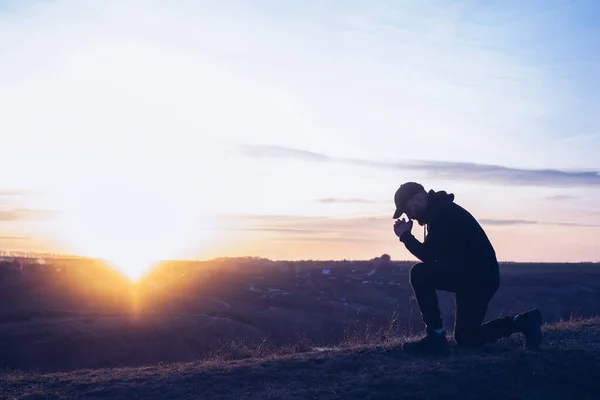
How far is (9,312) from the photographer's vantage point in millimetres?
38656

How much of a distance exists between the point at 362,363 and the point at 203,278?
54.5 m

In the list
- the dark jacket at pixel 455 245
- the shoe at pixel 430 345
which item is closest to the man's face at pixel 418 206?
the dark jacket at pixel 455 245

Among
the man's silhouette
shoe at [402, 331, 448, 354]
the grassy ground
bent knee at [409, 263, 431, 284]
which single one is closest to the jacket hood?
the man's silhouette

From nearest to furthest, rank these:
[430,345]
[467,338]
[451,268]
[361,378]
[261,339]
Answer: [361,378] → [451,268] → [430,345] → [467,338] → [261,339]

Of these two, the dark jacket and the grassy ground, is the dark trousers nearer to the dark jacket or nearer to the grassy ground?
the dark jacket

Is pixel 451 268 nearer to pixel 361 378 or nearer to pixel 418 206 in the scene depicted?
pixel 418 206

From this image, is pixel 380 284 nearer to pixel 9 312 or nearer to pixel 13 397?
pixel 9 312

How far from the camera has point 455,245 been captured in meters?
7.28

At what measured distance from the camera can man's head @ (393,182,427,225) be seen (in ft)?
24.3

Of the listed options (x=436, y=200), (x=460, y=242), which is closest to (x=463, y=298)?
(x=460, y=242)

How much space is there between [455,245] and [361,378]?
1783 millimetres

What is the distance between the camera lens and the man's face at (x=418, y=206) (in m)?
7.41

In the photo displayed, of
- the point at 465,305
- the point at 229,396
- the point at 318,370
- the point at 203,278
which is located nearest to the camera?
the point at 229,396

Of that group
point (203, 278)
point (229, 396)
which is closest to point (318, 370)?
point (229, 396)
